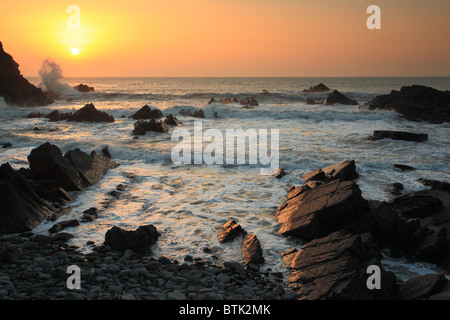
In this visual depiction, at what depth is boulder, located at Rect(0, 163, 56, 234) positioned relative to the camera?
302 inches

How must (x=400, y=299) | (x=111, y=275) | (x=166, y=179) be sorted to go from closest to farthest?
(x=400, y=299) → (x=111, y=275) → (x=166, y=179)

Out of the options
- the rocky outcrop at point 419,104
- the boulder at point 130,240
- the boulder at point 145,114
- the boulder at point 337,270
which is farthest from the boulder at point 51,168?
the rocky outcrop at point 419,104

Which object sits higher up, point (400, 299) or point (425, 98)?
point (425, 98)

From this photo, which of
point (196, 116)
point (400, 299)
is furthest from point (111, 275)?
point (196, 116)

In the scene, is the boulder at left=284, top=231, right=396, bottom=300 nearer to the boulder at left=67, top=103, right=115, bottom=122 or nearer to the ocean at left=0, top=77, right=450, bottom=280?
the ocean at left=0, top=77, right=450, bottom=280

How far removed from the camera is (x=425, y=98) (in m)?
31.0

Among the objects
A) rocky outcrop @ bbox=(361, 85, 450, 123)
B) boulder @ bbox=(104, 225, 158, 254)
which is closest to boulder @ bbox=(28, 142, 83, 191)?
boulder @ bbox=(104, 225, 158, 254)

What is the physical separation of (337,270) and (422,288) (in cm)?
126

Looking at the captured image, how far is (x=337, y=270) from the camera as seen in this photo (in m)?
5.44

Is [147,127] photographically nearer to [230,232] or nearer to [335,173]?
[335,173]

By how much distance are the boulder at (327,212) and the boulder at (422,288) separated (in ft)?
6.26

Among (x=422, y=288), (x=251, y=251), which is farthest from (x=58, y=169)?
(x=422, y=288)
